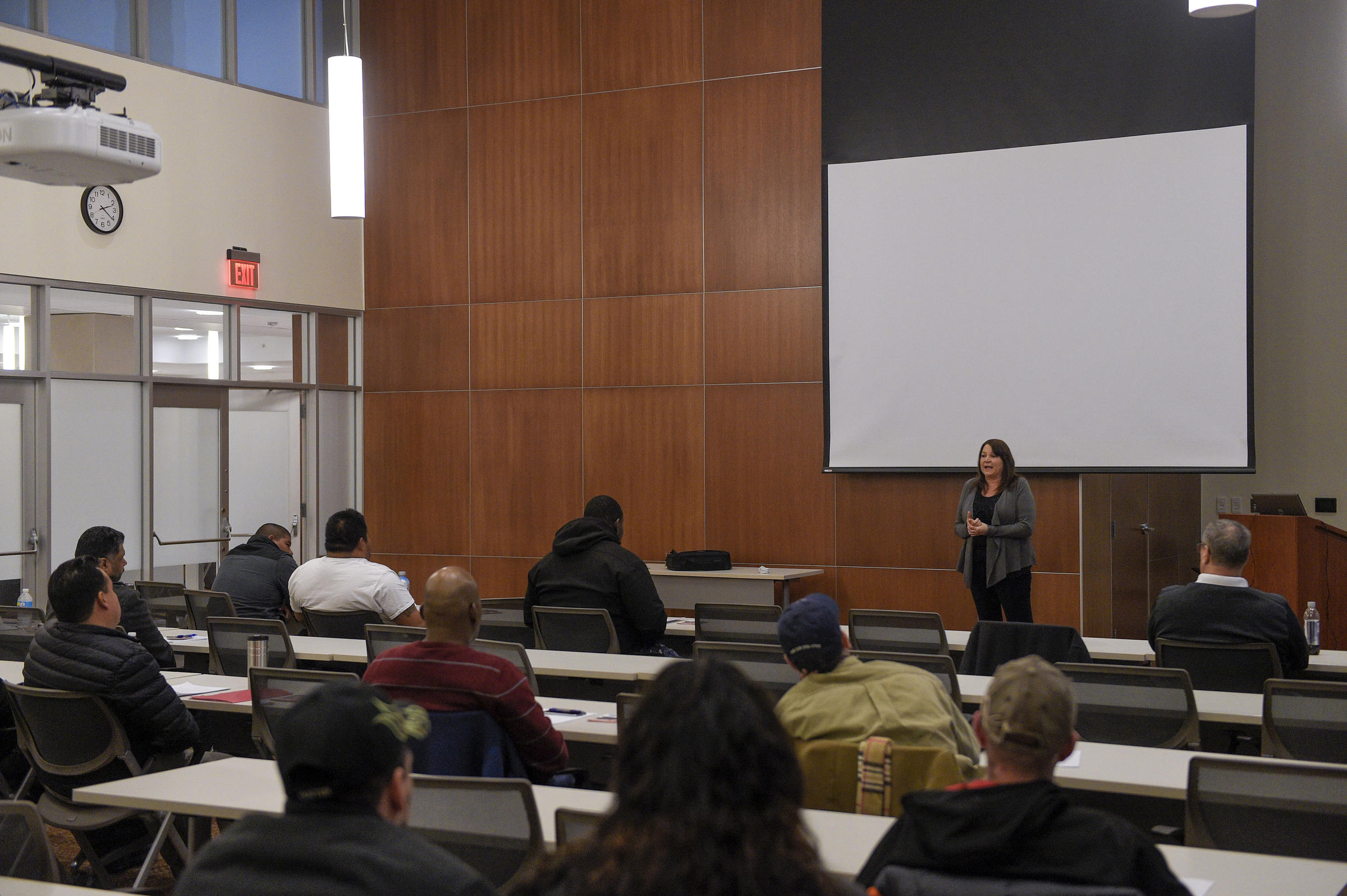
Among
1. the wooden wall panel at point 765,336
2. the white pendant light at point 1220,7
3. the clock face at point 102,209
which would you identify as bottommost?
the wooden wall panel at point 765,336

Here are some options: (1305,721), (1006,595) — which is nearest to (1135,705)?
(1305,721)

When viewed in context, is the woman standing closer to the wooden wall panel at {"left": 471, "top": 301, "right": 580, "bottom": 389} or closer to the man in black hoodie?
the man in black hoodie

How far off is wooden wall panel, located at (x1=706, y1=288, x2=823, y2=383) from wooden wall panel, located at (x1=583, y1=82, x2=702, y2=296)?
0.37 m

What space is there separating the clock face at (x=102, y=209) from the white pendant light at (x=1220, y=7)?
23.6 feet

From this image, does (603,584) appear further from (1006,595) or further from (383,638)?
(1006,595)

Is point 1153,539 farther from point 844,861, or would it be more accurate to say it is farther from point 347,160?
point 844,861

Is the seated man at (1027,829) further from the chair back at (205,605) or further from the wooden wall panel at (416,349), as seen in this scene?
the wooden wall panel at (416,349)

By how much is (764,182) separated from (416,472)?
3.95m

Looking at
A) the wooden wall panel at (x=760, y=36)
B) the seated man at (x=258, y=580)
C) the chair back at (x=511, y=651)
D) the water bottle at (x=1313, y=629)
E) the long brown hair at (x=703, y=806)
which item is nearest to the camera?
the long brown hair at (x=703, y=806)

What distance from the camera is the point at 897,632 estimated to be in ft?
17.8

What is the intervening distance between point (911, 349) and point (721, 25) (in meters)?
2.98

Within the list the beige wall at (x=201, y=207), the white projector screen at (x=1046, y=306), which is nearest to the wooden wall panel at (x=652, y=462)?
the white projector screen at (x=1046, y=306)

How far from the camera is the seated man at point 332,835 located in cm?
165

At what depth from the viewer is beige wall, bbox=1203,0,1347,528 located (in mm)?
9523
